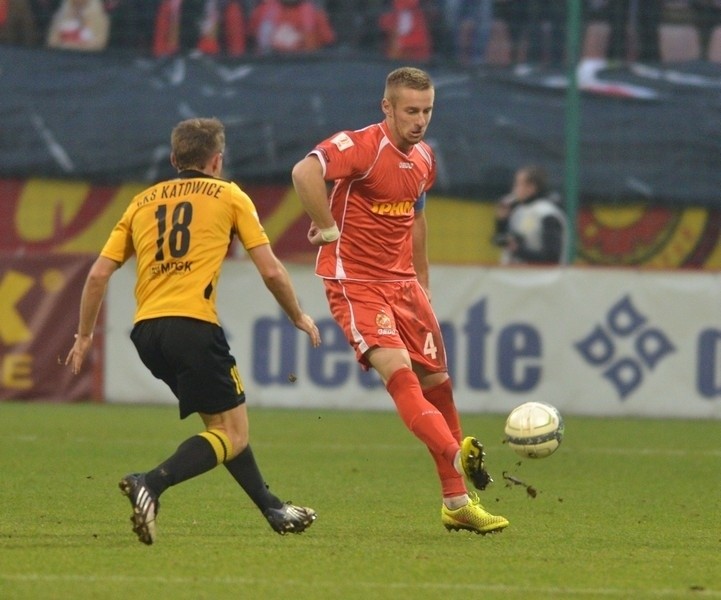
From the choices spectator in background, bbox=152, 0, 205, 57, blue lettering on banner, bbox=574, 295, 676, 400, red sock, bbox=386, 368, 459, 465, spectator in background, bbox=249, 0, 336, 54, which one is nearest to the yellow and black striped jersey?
red sock, bbox=386, 368, 459, 465

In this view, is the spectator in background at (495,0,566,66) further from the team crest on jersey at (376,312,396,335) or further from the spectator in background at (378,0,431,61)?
the team crest on jersey at (376,312,396,335)

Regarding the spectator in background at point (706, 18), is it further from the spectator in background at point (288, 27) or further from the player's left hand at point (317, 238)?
the player's left hand at point (317, 238)

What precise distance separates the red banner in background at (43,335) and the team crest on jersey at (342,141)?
745cm

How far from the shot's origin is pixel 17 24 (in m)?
17.0

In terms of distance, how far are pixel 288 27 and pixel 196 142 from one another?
10598 mm

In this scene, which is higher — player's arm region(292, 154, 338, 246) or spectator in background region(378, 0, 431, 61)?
player's arm region(292, 154, 338, 246)

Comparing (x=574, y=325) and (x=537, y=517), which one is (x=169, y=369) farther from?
(x=574, y=325)

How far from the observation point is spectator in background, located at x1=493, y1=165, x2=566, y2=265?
15.3 metres

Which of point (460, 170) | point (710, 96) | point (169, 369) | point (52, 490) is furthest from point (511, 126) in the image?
point (169, 369)

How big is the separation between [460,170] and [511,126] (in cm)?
71

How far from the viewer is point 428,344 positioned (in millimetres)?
7504

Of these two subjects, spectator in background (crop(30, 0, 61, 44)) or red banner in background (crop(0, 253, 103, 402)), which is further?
spectator in background (crop(30, 0, 61, 44))

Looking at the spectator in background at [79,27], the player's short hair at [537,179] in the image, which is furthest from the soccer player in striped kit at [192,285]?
the spectator in background at [79,27]

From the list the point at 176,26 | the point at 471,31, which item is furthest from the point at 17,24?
the point at 471,31
